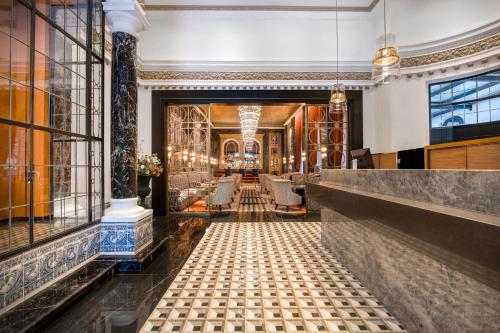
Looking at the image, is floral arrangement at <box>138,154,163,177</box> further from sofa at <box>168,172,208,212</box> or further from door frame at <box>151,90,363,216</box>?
sofa at <box>168,172,208,212</box>

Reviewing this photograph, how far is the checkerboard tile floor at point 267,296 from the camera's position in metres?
2.16

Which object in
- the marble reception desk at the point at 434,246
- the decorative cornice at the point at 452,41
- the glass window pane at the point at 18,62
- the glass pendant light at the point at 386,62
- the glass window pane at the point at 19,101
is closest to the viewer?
the marble reception desk at the point at 434,246

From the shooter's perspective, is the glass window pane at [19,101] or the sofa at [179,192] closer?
the glass window pane at [19,101]

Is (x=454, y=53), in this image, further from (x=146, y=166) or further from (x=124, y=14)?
(x=146, y=166)

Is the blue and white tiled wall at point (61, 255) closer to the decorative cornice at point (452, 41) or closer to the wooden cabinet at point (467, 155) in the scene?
the wooden cabinet at point (467, 155)

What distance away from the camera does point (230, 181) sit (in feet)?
25.0

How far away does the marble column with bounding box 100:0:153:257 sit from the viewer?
134 inches

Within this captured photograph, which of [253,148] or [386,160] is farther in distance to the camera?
[253,148]

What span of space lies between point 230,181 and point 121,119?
4.36m

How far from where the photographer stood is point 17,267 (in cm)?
221

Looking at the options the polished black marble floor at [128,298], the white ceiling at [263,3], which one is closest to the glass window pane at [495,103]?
the white ceiling at [263,3]

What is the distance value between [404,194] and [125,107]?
135 inches

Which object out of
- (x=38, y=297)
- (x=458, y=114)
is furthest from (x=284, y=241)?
(x=458, y=114)

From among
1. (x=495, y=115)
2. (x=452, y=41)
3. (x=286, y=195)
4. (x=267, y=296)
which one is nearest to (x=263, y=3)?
(x=452, y=41)
